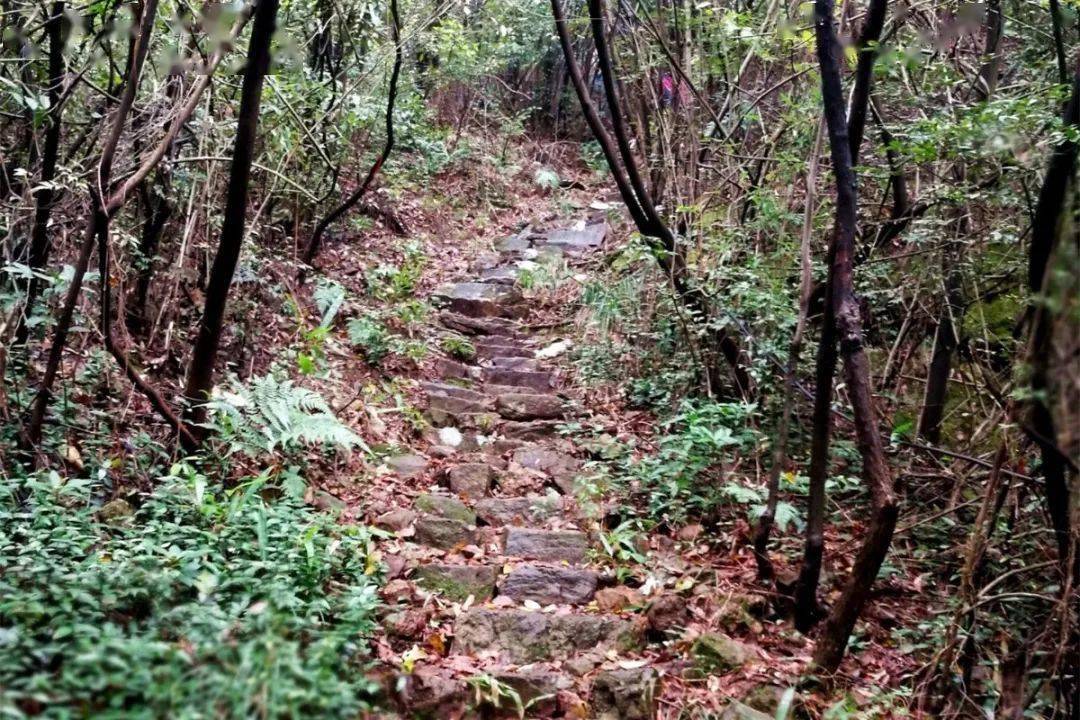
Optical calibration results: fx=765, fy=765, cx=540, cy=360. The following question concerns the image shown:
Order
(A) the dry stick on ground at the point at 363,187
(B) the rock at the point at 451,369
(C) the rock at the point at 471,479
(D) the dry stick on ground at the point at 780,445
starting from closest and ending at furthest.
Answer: (D) the dry stick on ground at the point at 780,445
(C) the rock at the point at 471,479
(A) the dry stick on ground at the point at 363,187
(B) the rock at the point at 451,369

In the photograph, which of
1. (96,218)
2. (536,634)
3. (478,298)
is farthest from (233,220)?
(478,298)

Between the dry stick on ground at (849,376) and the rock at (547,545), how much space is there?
1463 mm

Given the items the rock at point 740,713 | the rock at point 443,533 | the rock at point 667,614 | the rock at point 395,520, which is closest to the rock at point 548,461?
the rock at point 443,533

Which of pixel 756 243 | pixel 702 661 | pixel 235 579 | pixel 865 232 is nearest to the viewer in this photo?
pixel 235 579

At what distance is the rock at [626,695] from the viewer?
311cm

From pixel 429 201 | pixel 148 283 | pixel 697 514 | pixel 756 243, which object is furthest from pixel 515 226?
pixel 697 514

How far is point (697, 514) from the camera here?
4508mm

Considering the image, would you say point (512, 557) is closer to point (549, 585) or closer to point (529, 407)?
point (549, 585)

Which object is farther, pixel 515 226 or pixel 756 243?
pixel 515 226

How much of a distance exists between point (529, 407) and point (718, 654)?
11.1 ft

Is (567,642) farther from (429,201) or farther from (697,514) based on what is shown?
(429,201)

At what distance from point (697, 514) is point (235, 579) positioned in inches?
105

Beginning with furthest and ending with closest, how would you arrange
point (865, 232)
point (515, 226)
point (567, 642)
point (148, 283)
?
1. point (515, 226)
2. point (865, 232)
3. point (148, 283)
4. point (567, 642)

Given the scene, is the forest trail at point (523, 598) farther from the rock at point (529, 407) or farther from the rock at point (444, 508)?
the rock at point (529, 407)
